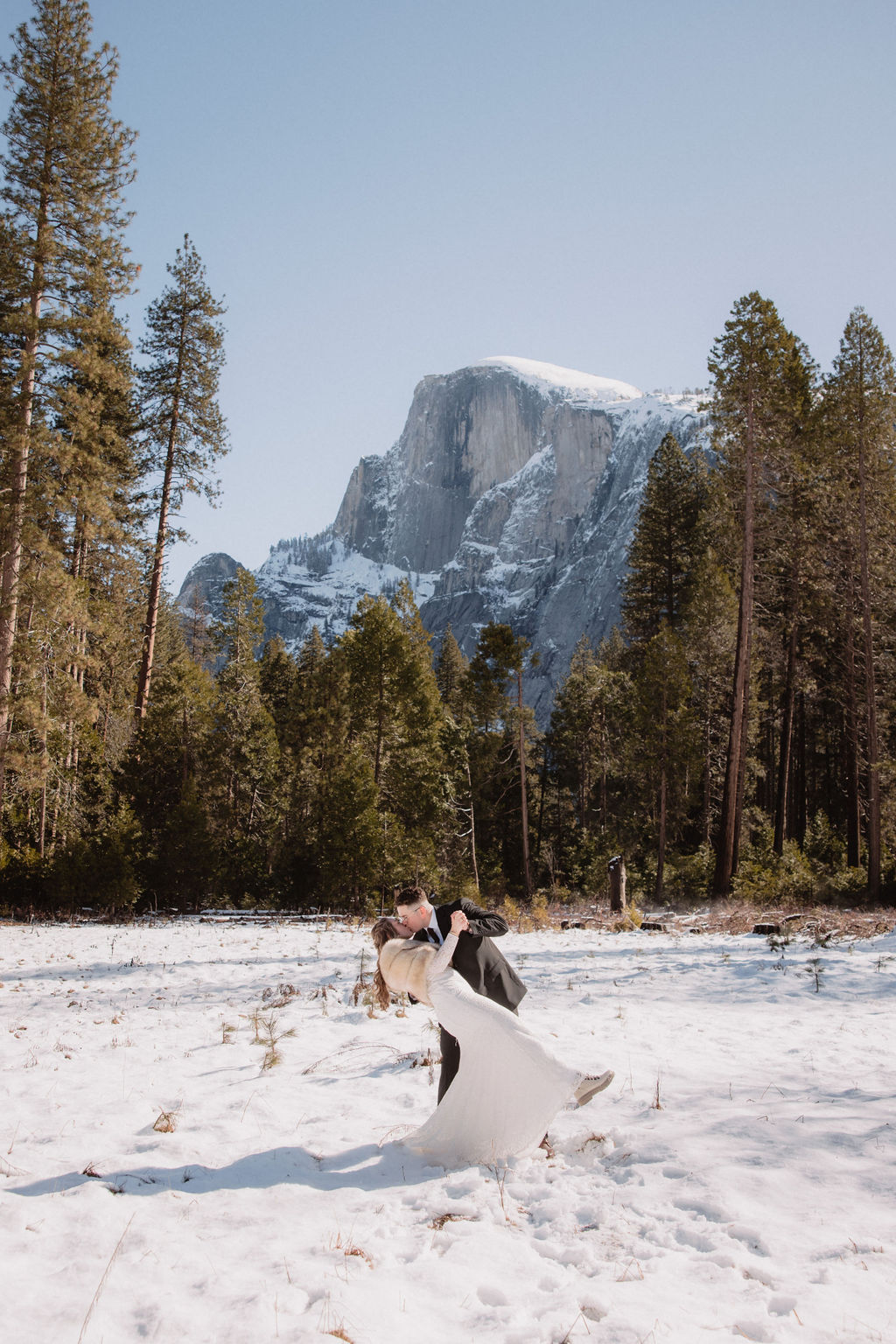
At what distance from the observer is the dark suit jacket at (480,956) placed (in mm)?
4473

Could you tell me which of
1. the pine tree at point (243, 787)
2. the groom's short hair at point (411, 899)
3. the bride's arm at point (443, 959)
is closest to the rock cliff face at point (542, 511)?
the pine tree at point (243, 787)

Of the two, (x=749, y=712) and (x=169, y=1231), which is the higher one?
(x=749, y=712)

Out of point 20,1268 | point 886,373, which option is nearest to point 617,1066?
point 20,1268

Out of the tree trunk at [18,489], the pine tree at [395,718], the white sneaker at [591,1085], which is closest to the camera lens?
the white sneaker at [591,1085]

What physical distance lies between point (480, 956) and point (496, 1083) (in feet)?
2.22

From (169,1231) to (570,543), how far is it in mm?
151390

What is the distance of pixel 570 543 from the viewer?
149875mm

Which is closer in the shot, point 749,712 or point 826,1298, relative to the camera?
point 826,1298

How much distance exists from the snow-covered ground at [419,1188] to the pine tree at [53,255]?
9.37 metres

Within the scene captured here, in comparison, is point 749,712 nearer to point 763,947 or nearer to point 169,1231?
point 763,947

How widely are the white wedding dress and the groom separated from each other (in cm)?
25

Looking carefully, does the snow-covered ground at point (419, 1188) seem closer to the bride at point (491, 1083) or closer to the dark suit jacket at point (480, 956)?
the bride at point (491, 1083)

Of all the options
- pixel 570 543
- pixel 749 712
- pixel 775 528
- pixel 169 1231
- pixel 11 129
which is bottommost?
pixel 169 1231

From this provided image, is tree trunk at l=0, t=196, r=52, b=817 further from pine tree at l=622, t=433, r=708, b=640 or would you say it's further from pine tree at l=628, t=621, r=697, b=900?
pine tree at l=622, t=433, r=708, b=640
